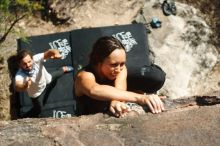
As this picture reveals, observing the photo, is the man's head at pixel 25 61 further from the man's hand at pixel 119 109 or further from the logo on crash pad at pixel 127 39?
the man's hand at pixel 119 109

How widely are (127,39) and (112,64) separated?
9.89 ft

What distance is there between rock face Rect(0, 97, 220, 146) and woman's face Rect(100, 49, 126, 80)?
0.30 m

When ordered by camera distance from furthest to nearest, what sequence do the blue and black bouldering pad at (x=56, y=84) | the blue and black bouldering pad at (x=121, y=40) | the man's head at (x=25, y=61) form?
the blue and black bouldering pad at (x=121, y=40) → the blue and black bouldering pad at (x=56, y=84) → the man's head at (x=25, y=61)

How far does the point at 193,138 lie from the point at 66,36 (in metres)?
3.61

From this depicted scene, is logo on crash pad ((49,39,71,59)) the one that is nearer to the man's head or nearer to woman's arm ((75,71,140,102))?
the man's head

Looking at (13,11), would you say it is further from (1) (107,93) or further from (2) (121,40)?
(1) (107,93)

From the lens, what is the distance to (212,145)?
5.83 feet

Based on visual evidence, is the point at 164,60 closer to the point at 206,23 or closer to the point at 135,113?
the point at 206,23

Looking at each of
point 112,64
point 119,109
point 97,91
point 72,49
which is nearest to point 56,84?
point 72,49

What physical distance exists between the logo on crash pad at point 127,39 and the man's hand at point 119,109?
321cm

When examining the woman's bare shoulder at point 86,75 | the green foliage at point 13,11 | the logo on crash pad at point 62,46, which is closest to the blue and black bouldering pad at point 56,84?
the logo on crash pad at point 62,46

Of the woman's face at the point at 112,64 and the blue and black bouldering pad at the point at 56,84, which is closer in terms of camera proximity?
the woman's face at the point at 112,64

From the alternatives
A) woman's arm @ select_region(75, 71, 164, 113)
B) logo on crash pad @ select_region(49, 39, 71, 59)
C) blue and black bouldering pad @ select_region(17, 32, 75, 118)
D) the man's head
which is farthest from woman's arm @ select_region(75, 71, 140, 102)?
logo on crash pad @ select_region(49, 39, 71, 59)

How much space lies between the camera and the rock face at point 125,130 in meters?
1.83
